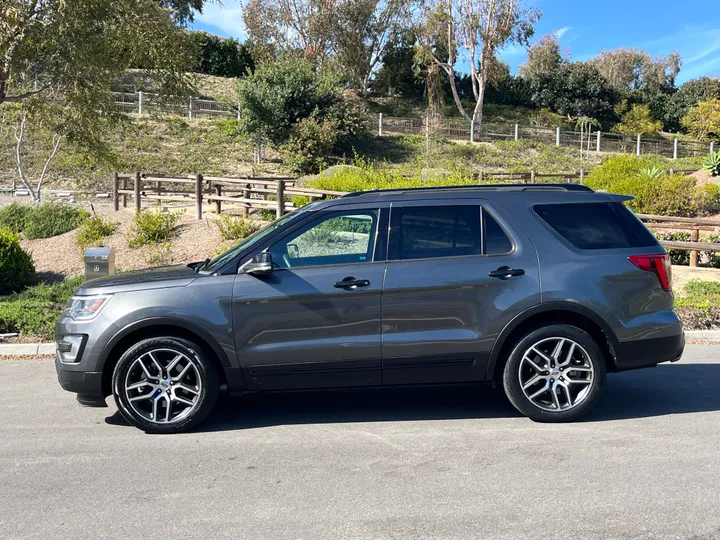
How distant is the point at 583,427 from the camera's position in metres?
5.94

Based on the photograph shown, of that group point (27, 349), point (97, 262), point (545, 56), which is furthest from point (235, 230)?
point (545, 56)

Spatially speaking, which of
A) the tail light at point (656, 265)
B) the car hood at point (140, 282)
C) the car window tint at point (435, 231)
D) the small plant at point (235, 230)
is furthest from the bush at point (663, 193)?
the car hood at point (140, 282)

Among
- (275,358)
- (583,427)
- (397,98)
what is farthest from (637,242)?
(397,98)

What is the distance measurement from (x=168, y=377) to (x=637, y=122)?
56565mm

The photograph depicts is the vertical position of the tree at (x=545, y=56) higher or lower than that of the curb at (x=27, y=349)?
higher

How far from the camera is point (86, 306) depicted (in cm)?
591

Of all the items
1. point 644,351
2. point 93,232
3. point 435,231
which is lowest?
point 644,351

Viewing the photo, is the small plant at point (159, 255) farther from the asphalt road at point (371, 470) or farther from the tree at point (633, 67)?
the tree at point (633, 67)

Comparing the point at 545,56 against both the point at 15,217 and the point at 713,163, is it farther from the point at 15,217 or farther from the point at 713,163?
the point at 15,217

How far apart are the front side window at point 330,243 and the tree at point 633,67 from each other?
243 feet

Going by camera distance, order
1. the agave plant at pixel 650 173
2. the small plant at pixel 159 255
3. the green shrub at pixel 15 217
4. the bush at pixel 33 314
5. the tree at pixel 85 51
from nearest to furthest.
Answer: the bush at pixel 33 314, the tree at pixel 85 51, the small plant at pixel 159 255, the green shrub at pixel 15 217, the agave plant at pixel 650 173

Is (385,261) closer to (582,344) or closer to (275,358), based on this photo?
(275,358)

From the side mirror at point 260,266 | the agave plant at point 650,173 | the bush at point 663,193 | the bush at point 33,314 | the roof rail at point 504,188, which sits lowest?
the bush at point 33,314

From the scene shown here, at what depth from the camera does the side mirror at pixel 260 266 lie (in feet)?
18.8
